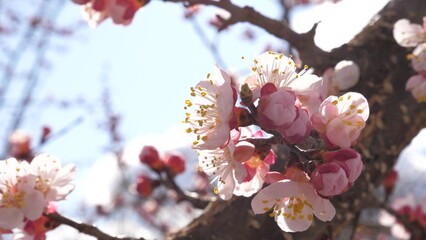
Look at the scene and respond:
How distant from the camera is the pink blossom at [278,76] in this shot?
1037mm

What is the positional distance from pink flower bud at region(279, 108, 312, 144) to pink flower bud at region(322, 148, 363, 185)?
6 centimetres

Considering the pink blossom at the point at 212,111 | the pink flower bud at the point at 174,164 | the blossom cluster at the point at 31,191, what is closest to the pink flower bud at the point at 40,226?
the blossom cluster at the point at 31,191

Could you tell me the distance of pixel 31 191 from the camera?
125 cm

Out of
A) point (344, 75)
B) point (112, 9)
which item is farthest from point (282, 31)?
point (112, 9)

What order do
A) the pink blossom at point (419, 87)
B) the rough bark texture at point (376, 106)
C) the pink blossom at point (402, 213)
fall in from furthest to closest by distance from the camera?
the pink blossom at point (402, 213)
the rough bark texture at point (376, 106)
the pink blossom at point (419, 87)

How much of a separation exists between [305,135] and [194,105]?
257 millimetres

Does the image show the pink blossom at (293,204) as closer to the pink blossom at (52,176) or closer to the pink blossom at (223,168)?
the pink blossom at (223,168)

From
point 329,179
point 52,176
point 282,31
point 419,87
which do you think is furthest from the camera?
point 282,31

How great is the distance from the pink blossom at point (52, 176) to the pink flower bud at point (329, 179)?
66 centimetres

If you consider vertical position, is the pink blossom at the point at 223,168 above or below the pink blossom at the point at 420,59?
above

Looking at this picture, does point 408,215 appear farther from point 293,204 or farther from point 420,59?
point 293,204

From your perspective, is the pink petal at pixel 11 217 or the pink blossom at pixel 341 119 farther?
the pink petal at pixel 11 217

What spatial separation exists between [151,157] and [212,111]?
0.96 metres

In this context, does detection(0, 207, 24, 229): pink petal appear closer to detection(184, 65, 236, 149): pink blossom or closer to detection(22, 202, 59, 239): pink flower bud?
detection(22, 202, 59, 239): pink flower bud
